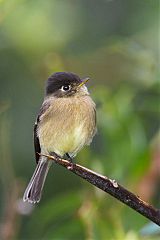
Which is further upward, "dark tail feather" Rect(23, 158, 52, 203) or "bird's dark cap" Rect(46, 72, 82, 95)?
"bird's dark cap" Rect(46, 72, 82, 95)

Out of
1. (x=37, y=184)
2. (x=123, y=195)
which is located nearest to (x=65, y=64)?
(x=37, y=184)

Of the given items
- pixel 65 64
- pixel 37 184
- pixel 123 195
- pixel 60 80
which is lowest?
pixel 123 195

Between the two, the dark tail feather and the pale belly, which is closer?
the dark tail feather

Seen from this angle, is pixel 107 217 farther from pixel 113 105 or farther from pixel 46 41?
pixel 46 41

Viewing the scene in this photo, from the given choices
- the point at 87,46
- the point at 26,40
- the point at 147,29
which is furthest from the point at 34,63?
the point at 147,29

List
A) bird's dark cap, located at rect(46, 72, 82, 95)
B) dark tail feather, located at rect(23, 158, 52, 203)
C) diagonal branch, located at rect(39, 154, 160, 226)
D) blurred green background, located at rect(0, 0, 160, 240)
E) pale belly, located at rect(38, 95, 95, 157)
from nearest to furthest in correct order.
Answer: diagonal branch, located at rect(39, 154, 160, 226), dark tail feather, located at rect(23, 158, 52, 203), pale belly, located at rect(38, 95, 95, 157), bird's dark cap, located at rect(46, 72, 82, 95), blurred green background, located at rect(0, 0, 160, 240)

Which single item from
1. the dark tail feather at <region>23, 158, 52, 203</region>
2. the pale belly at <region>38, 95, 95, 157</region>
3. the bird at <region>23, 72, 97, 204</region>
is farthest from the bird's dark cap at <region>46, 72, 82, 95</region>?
the dark tail feather at <region>23, 158, 52, 203</region>

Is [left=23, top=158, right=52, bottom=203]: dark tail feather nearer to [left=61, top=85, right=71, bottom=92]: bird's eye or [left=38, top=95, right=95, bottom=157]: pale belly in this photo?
[left=38, top=95, right=95, bottom=157]: pale belly

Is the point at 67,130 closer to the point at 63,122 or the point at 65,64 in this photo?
the point at 63,122
